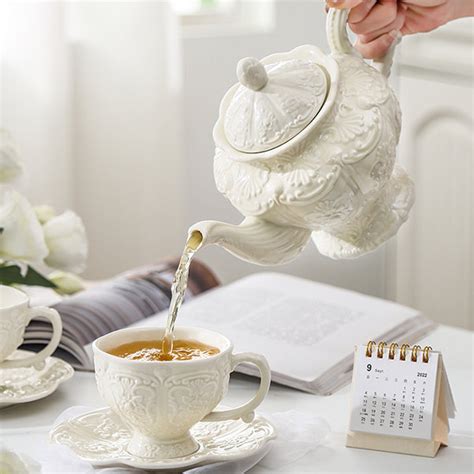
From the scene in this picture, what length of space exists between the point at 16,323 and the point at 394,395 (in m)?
0.44

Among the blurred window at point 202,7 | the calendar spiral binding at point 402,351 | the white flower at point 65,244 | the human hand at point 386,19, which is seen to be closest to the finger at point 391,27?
the human hand at point 386,19

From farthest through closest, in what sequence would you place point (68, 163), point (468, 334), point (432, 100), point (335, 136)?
1. point (68, 163)
2. point (432, 100)
3. point (468, 334)
4. point (335, 136)

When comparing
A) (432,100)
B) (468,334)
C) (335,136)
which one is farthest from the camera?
(432,100)

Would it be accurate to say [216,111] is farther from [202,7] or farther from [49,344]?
[49,344]

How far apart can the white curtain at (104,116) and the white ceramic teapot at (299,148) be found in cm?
164

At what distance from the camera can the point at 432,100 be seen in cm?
220

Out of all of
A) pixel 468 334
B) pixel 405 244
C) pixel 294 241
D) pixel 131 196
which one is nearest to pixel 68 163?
pixel 131 196

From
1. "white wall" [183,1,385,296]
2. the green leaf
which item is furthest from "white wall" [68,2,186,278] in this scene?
the green leaf

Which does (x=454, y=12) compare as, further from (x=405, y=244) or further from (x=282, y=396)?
(x=405, y=244)

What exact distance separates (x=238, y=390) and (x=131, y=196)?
1674 millimetres

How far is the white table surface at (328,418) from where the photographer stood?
0.98 metres

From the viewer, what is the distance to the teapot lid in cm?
95

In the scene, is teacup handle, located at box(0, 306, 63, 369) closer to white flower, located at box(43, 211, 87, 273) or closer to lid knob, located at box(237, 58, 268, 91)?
white flower, located at box(43, 211, 87, 273)

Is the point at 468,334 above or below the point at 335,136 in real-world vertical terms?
below
